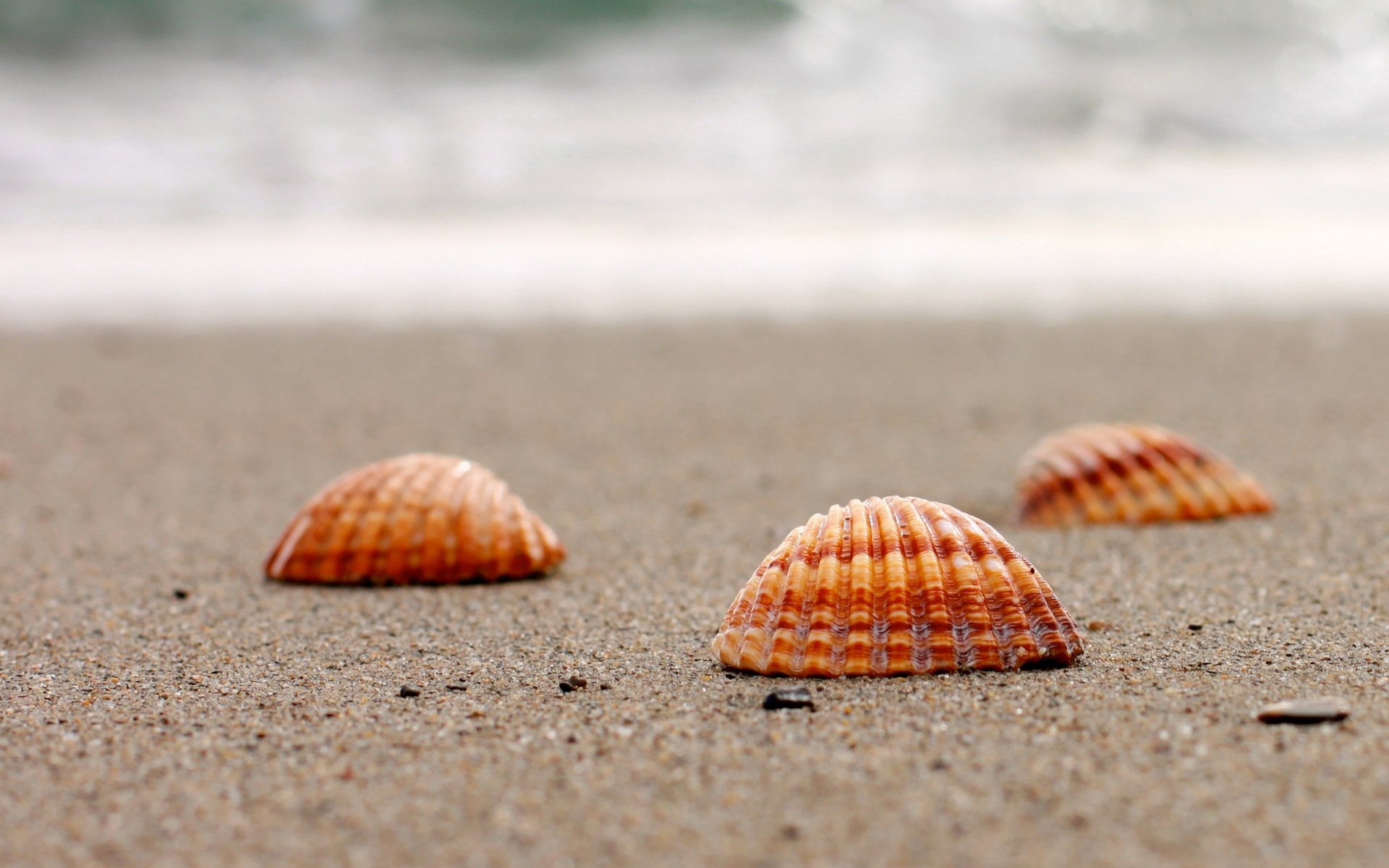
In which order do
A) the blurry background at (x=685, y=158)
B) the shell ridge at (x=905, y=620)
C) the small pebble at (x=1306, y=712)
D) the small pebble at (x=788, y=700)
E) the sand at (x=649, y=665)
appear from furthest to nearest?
the blurry background at (x=685, y=158)
the shell ridge at (x=905, y=620)
the small pebble at (x=788, y=700)
the small pebble at (x=1306, y=712)
the sand at (x=649, y=665)

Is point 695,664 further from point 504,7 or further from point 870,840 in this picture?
point 504,7

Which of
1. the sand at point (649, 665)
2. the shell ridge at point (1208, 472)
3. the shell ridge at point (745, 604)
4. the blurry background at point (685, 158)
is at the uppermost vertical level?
the blurry background at point (685, 158)

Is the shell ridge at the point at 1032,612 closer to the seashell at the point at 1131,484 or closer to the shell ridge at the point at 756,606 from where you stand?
the shell ridge at the point at 756,606

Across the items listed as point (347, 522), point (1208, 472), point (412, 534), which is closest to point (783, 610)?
point (412, 534)

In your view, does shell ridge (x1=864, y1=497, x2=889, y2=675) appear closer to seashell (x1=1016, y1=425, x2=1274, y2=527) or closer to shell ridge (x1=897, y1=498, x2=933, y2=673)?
shell ridge (x1=897, y1=498, x2=933, y2=673)

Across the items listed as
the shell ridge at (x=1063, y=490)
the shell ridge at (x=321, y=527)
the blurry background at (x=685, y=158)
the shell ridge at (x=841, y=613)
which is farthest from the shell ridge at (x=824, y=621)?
the blurry background at (x=685, y=158)

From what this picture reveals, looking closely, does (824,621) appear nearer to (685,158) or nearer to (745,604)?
(745,604)

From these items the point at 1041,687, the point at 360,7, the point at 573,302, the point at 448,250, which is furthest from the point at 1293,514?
the point at 360,7
